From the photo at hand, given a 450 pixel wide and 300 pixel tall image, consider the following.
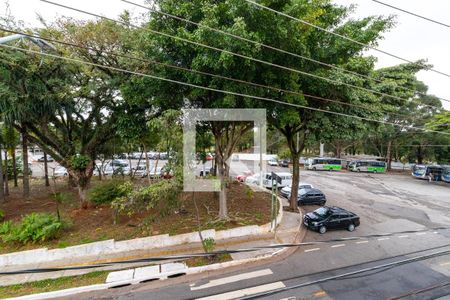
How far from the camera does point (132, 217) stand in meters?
11.8

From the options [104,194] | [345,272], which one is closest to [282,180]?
[345,272]

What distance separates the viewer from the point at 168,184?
8.17 meters

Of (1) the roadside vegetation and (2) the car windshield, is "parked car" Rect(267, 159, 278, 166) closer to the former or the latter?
(1) the roadside vegetation

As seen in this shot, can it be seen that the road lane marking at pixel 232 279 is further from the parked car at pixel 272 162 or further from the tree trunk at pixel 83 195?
the parked car at pixel 272 162

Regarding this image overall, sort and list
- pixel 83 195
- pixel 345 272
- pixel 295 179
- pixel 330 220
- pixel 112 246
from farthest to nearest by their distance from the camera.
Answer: pixel 295 179
pixel 83 195
pixel 330 220
pixel 112 246
pixel 345 272

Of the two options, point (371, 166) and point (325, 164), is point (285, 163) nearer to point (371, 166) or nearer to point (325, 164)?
point (325, 164)

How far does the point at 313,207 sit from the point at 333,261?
754 centimetres

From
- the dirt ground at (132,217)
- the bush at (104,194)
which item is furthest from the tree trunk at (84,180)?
the dirt ground at (132,217)

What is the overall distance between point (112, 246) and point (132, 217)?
8.36 feet

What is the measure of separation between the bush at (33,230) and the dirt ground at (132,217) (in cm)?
28

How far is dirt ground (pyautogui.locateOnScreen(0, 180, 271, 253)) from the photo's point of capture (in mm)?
9891

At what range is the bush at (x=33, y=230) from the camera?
29.7ft

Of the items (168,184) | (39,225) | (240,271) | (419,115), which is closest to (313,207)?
(240,271)

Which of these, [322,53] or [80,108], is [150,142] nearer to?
[80,108]
